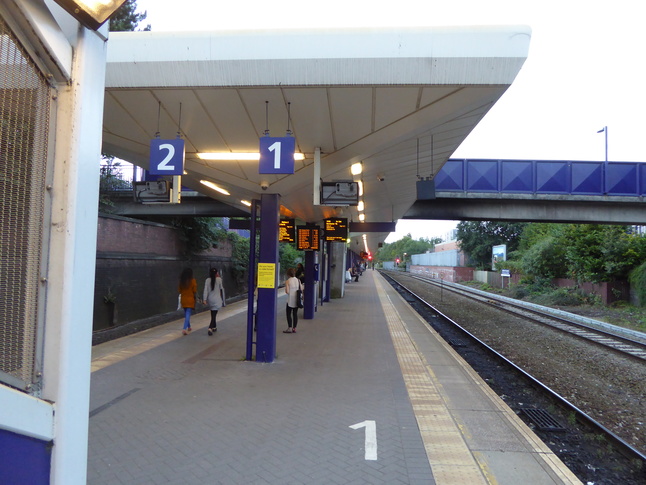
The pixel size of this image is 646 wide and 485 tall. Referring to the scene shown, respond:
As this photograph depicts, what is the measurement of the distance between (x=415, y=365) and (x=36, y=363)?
23.8 ft

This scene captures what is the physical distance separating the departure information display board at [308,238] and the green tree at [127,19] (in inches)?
436

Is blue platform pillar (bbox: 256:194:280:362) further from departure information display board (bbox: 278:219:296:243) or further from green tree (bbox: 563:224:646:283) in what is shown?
green tree (bbox: 563:224:646:283)

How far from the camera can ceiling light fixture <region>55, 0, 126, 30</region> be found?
5.44 feet

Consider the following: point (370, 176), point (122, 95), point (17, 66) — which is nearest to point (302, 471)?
point (17, 66)

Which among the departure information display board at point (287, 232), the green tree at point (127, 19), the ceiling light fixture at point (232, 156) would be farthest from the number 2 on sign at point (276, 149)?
the green tree at point (127, 19)

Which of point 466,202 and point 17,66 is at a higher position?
point 466,202

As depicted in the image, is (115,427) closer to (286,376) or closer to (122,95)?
(286,376)

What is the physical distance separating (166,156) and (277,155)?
1.60 meters

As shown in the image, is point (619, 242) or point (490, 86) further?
point (619, 242)

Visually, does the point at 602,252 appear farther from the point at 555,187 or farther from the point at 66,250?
the point at 66,250

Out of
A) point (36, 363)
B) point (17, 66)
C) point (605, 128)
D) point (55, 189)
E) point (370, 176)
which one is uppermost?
point (605, 128)

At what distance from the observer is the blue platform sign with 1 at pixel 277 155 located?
19.1ft

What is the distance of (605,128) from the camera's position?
22.8 meters

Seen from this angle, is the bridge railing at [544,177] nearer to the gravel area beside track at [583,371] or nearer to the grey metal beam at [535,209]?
the grey metal beam at [535,209]
